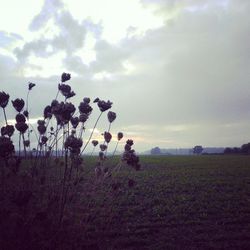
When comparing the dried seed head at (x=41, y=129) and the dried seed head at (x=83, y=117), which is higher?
the dried seed head at (x=83, y=117)

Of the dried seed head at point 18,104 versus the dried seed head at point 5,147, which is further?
the dried seed head at point 18,104

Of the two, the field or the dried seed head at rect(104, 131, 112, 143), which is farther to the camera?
the dried seed head at rect(104, 131, 112, 143)

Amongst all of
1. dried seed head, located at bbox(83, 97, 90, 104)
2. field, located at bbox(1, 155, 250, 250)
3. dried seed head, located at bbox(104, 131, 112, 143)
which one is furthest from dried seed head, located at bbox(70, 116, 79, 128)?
field, located at bbox(1, 155, 250, 250)

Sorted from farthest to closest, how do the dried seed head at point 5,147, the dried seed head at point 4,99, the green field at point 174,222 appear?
the green field at point 174,222, the dried seed head at point 4,99, the dried seed head at point 5,147

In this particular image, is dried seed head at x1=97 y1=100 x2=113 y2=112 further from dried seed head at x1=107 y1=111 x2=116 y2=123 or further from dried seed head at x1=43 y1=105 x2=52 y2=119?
dried seed head at x1=43 y1=105 x2=52 y2=119

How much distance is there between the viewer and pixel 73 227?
388cm

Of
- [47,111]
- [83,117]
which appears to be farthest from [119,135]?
[47,111]

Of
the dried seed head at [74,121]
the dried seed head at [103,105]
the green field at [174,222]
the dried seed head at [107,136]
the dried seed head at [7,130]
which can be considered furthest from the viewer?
the green field at [174,222]

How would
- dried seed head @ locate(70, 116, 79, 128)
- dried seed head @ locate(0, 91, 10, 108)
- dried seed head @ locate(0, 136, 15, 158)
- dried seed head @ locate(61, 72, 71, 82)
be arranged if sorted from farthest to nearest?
dried seed head @ locate(61, 72, 71, 82), dried seed head @ locate(70, 116, 79, 128), dried seed head @ locate(0, 91, 10, 108), dried seed head @ locate(0, 136, 15, 158)

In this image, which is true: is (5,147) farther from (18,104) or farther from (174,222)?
(174,222)

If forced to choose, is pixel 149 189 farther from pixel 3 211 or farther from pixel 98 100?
pixel 3 211

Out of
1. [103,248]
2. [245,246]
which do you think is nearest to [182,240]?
[245,246]

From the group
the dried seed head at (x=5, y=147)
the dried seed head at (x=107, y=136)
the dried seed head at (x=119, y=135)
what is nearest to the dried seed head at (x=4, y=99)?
the dried seed head at (x=5, y=147)

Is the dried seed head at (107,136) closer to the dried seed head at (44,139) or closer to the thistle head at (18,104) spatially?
the dried seed head at (44,139)
